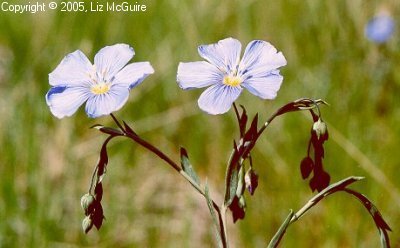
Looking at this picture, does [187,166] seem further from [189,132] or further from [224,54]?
[189,132]

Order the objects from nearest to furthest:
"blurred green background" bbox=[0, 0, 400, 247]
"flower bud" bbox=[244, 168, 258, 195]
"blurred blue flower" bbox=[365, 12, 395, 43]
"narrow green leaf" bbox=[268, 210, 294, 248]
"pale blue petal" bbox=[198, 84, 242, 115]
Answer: "pale blue petal" bbox=[198, 84, 242, 115] → "narrow green leaf" bbox=[268, 210, 294, 248] → "flower bud" bbox=[244, 168, 258, 195] → "blurred green background" bbox=[0, 0, 400, 247] → "blurred blue flower" bbox=[365, 12, 395, 43]

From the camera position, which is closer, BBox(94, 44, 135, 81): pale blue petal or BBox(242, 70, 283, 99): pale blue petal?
BBox(242, 70, 283, 99): pale blue petal

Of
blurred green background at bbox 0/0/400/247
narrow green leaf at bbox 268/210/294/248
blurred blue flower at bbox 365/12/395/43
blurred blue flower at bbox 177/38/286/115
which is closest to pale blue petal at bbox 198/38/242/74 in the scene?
blurred blue flower at bbox 177/38/286/115

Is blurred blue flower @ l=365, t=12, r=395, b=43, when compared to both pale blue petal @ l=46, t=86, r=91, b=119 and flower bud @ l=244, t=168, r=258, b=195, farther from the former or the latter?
pale blue petal @ l=46, t=86, r=91, b=119

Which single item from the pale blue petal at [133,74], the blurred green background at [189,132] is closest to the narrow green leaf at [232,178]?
the pale blue petal at [133,74]

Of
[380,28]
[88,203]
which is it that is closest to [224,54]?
[88,203]

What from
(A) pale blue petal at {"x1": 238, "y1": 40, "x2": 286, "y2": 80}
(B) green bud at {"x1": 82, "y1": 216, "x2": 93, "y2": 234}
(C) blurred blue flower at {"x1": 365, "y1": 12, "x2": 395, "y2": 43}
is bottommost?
(B) green bud at {"x1": 82, "y1": 216, "x2": 93, "y2": 234}

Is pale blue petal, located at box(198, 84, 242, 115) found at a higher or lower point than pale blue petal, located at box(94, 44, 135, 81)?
lower
